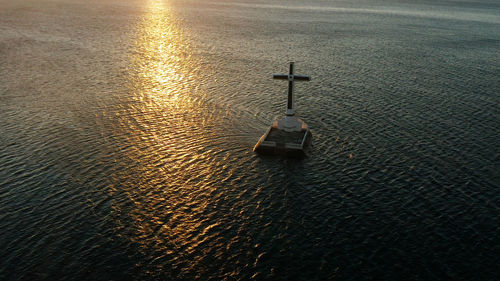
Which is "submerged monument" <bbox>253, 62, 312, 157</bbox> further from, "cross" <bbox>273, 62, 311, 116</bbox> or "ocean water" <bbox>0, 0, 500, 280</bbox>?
"ocean water" <bbox>0, 0, 500, 280</bbox>

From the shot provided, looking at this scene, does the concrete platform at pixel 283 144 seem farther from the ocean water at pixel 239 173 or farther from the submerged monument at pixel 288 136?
the ocean water at pixel 239 173

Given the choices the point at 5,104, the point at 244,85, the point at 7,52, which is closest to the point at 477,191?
the point at 244,85

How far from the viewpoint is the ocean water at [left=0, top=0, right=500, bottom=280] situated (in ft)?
75.2

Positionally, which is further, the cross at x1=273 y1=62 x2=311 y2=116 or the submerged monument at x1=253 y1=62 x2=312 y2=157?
the cross at x1=273 y1=62 x2=311 y2=116

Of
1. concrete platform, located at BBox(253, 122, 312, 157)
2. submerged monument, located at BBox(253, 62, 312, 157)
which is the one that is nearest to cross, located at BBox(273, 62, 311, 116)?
submerged monument, located at BBox(253, 62, 312, 157)

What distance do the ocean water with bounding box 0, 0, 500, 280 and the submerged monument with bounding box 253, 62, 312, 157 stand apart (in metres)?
1.35

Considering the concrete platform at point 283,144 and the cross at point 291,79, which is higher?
the cross at point 291,79

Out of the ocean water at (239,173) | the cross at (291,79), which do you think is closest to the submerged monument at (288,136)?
the cross at (291,79)

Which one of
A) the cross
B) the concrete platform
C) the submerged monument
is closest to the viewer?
the concrete platform

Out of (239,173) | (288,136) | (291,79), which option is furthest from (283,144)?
(291,79)

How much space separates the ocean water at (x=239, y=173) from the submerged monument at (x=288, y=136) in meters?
1.35

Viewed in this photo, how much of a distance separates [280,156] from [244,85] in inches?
917

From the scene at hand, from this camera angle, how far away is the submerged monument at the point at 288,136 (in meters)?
35.4

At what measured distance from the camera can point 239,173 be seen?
107 ft
